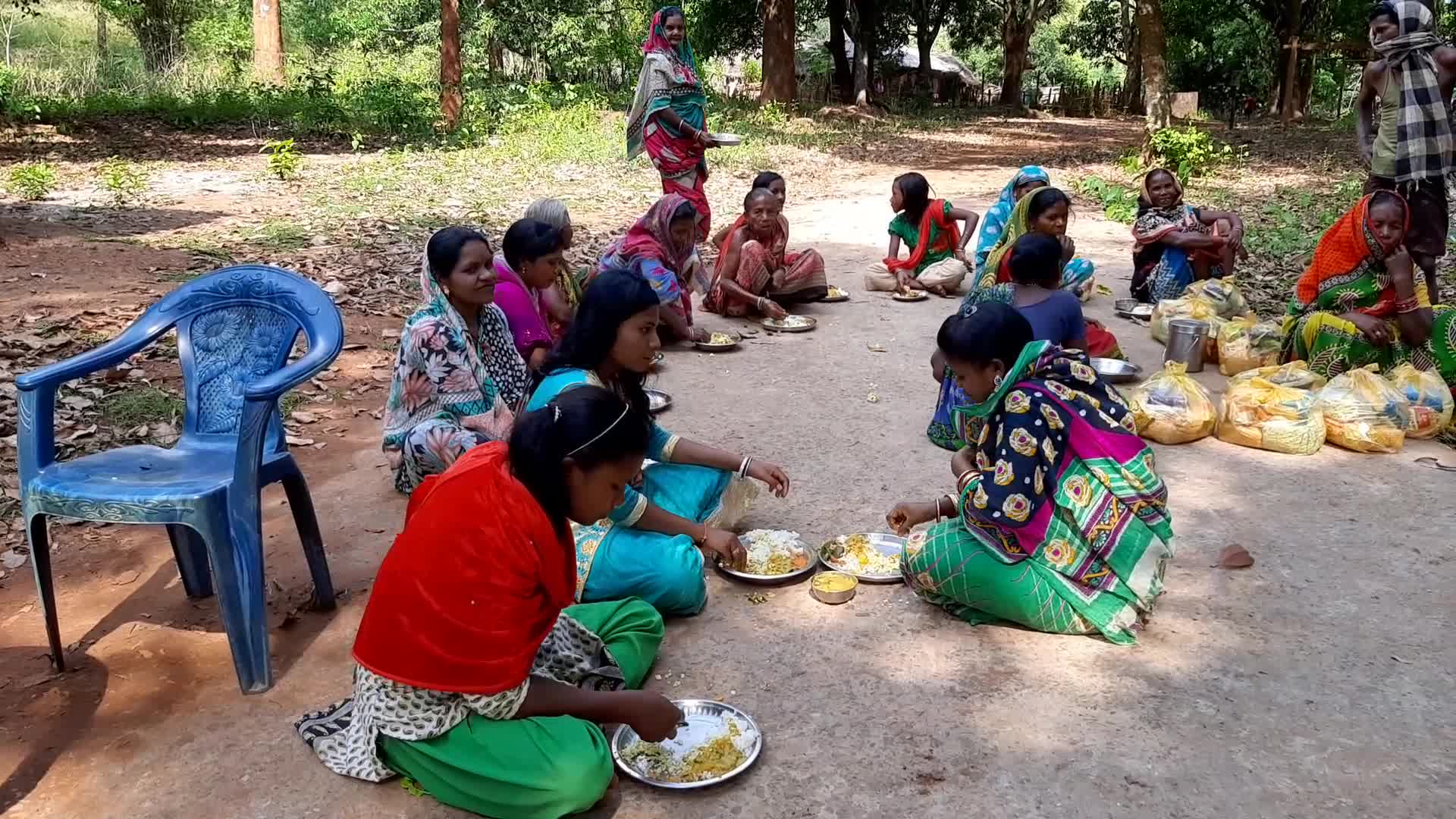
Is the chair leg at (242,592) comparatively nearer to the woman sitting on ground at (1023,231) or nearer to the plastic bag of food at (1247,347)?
the woman sitting on ground at (1023,231)

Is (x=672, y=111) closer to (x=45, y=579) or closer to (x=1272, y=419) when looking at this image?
(x=1272, y=419)

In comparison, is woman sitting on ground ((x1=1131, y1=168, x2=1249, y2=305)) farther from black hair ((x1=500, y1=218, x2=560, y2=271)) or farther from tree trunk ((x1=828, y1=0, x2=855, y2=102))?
tree trunk ((x1=828, y1=0, x2=855, y2=102))

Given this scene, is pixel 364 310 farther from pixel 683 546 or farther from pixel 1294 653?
pixel 1294 653

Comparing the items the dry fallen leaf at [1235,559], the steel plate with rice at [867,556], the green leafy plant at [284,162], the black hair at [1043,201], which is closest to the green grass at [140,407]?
the steel plate with rice at [867,556]

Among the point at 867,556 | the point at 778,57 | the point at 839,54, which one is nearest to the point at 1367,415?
the point at 867,556

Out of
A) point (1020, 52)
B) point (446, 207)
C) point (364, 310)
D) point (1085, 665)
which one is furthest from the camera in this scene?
point (1020, 52)

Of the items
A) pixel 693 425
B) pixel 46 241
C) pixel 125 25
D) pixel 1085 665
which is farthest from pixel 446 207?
pixel 125 25

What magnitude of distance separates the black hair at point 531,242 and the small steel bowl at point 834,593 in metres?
2.20

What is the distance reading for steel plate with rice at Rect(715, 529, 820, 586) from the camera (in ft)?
11.4

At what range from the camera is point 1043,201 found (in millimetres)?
6016

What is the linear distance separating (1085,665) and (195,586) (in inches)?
116

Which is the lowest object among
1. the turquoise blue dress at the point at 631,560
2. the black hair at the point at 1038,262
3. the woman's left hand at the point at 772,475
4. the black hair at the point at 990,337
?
the turquoise blue dress at the point at 631,560

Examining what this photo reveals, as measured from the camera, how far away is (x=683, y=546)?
323 centimetres

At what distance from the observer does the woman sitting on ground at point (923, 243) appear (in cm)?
773
